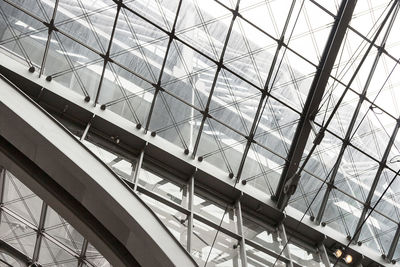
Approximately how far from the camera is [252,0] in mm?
21500

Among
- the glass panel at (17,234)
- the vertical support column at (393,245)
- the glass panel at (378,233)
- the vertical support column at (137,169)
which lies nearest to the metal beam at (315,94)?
the glass panel at (378,233)

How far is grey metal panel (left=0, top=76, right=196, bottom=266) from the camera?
15.0m

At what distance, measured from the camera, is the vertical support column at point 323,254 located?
74.3 ft

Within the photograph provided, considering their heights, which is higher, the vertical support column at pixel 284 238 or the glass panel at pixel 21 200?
the glass panel at pixel 21 200

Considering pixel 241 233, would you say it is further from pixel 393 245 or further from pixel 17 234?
pixel 17 234

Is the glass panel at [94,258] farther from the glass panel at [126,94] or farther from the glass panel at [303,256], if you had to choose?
the glass panel at [303,256]

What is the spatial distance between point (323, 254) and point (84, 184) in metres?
12.0

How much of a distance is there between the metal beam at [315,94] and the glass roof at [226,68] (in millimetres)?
209

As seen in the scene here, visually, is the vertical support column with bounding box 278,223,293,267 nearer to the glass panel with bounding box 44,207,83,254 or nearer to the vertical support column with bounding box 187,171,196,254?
the vertical support column with bounding box 187,171,196,254

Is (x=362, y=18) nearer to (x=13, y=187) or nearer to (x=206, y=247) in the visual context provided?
(x=206, y=247)

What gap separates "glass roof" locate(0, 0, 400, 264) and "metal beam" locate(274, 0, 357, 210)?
0.21 metres

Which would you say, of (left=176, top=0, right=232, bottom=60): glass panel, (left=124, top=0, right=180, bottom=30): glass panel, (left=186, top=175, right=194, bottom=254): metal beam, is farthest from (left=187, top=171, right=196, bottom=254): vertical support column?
(left=124, top=0, right=180, bottom=30): glass panel

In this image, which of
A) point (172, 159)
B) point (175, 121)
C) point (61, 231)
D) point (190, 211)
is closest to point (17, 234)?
point (61, 231)

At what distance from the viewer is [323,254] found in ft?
76.0
